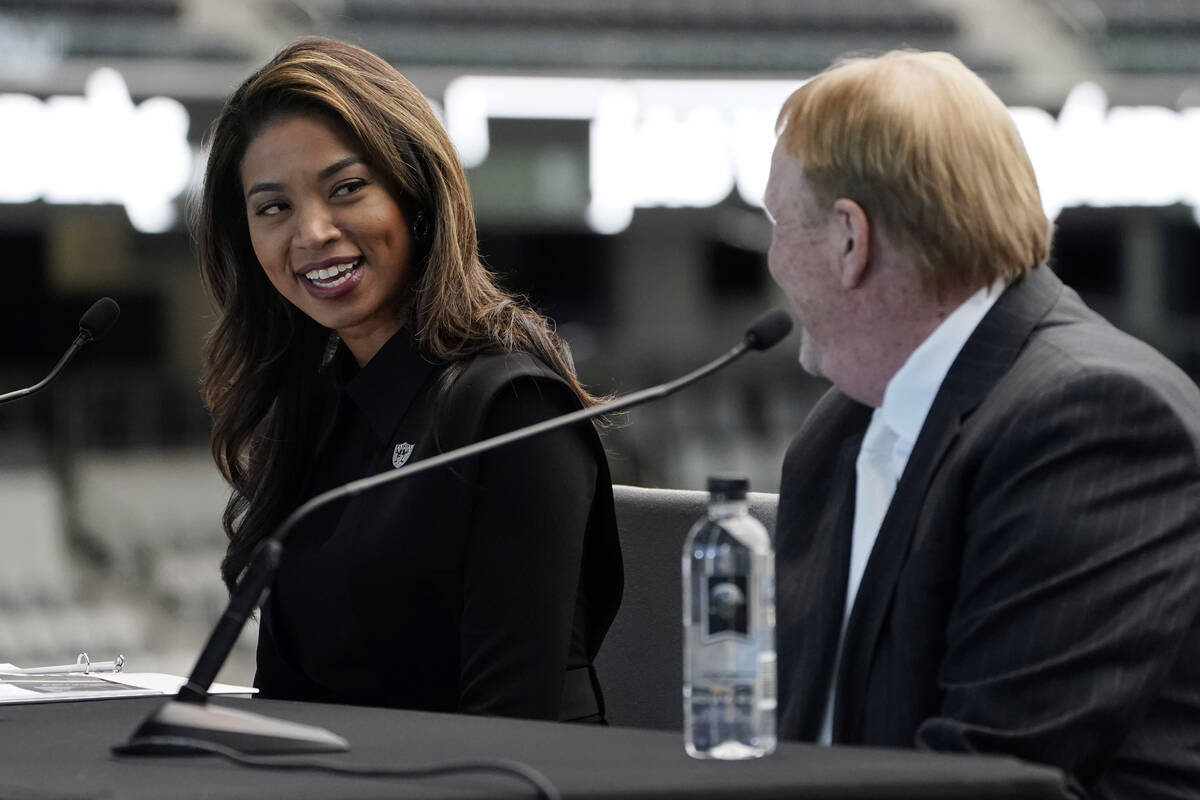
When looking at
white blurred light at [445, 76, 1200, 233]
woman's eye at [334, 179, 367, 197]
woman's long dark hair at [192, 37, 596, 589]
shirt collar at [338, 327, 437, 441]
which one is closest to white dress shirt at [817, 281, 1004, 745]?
woman's long dark hair at [192, 37, 596, 589]

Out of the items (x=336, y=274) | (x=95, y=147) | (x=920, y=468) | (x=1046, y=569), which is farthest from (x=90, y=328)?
(x=95, y=147)

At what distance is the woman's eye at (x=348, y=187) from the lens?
1810 mm

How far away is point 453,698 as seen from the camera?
1.67m

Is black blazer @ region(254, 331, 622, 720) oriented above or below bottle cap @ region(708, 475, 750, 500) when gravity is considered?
below

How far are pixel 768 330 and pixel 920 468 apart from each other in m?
0.17

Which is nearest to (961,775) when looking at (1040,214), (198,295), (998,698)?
(998,698)

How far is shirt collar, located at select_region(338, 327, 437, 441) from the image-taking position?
180 cm

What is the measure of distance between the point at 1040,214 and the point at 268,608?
0.94 meters

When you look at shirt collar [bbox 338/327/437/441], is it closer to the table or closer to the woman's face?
the woman's face

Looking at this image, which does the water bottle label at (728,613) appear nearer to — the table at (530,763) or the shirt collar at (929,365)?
Answer: the table at (530,763)

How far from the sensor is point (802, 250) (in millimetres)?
1292

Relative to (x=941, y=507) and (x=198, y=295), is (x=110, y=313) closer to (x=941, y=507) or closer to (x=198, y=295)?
(x=941, y=507)

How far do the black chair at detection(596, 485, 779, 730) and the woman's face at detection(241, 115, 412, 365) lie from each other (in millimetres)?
366

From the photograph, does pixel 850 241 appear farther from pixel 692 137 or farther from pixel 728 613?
pixel 692 137
